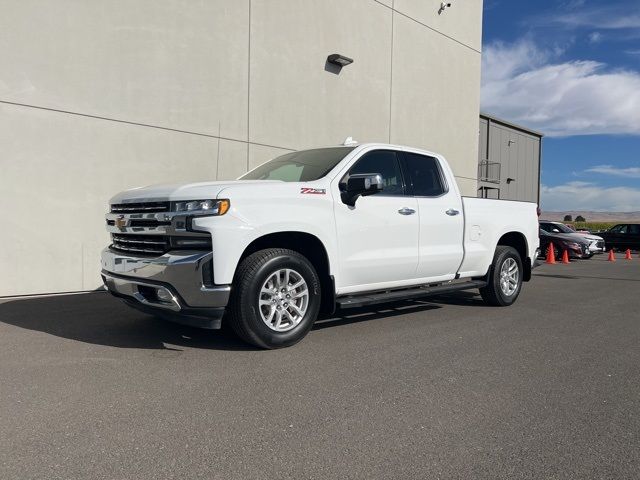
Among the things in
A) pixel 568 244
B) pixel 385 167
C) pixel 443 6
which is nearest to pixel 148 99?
pixel 385 167

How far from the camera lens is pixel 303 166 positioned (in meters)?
5.92

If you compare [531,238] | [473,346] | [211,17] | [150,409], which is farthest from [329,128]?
[150,409]

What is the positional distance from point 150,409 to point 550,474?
2.35 metres

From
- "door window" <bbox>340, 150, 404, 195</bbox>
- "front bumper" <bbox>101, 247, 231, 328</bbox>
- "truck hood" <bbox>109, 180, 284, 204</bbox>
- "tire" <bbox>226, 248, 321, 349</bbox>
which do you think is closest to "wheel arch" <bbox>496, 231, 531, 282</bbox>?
"door window" <bbox>340, 150, 404, 195</bbox>

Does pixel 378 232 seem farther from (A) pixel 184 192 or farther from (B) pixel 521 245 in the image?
(B) pixel 521 245

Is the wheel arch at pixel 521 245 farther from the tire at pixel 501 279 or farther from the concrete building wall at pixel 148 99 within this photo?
the concrete building wall at pixel 148 99

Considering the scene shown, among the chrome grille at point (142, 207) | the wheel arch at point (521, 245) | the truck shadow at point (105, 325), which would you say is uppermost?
the chrome grille at point (142, 207)

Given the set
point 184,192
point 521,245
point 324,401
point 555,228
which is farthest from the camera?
point 555,228

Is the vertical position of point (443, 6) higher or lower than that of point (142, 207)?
higher

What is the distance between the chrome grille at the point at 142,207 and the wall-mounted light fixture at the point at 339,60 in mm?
7754

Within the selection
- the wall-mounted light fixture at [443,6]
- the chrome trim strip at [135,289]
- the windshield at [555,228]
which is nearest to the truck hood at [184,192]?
the chrome trim strip at [135,289]

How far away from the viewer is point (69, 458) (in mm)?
2779

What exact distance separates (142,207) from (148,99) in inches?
186

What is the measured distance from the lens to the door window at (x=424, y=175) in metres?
6.33
